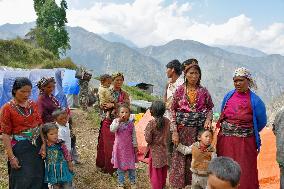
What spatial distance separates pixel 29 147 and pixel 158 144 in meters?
1.97

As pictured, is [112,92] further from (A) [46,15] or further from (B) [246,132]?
(A) [46,15]

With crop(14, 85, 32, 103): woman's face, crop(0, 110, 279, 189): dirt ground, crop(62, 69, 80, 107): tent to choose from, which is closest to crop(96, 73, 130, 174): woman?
crop(0, 110, 279, 189): dirt ground

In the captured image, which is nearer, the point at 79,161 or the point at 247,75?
the point at 247,75

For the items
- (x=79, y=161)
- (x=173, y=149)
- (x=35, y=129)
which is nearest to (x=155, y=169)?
(x=173, y=149)

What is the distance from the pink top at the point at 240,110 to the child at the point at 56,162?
239 centimetres

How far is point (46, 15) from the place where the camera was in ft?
158

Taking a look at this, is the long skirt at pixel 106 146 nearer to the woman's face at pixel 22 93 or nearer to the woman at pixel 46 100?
the woman at pixel 46 100

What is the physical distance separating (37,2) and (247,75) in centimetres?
4812

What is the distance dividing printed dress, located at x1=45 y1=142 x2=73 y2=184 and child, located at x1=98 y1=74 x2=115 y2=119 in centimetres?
185

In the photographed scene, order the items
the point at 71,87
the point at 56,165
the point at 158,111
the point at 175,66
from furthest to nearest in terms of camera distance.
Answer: the point at 71,87 → the point at 175,66 → the point at 158,111 → the point at 56,165

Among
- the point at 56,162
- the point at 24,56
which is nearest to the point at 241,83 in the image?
the point at 56,162

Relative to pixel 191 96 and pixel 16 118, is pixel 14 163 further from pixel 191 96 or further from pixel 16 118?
pixel 191 96

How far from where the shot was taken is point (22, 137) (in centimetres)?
486

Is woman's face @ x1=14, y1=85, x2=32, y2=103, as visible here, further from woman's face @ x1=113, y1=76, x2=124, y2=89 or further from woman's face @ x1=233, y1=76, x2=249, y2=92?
woman's face @ x1=233, y1=76, x2=249, y2=92
